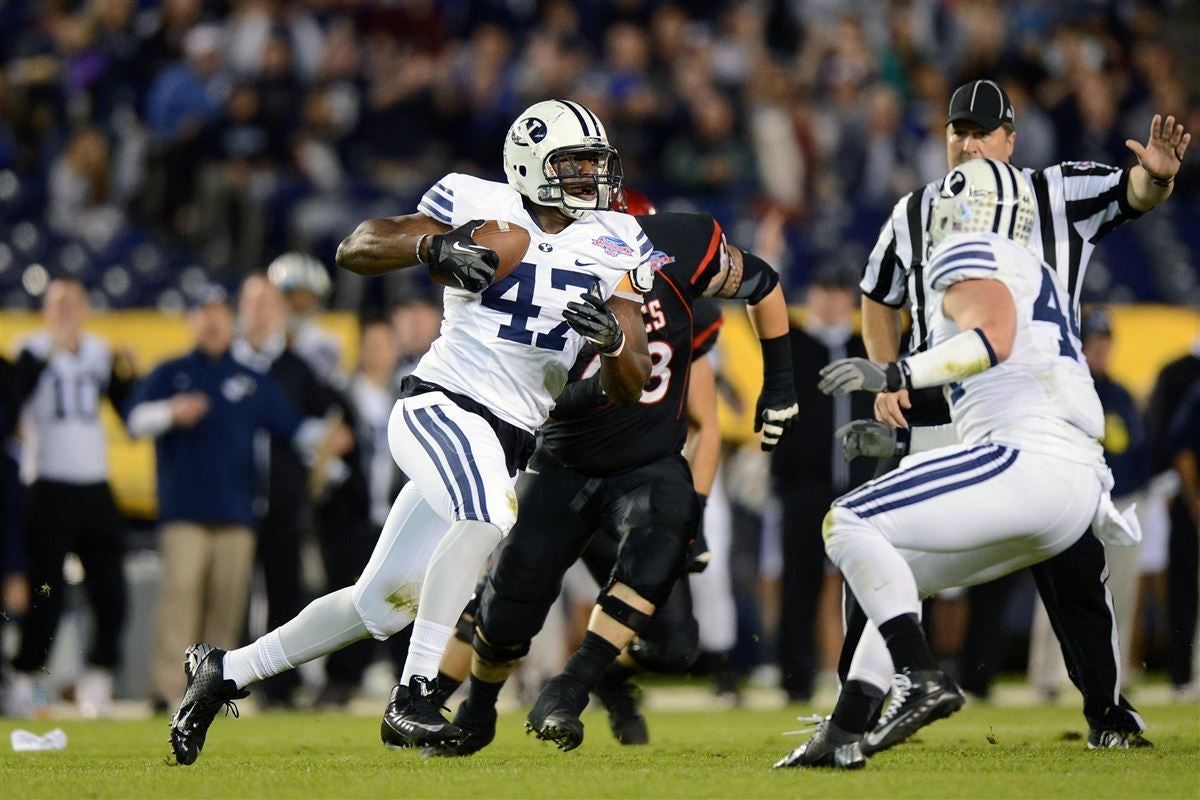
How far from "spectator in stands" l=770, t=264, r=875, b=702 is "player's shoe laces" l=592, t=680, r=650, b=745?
2.39 metres

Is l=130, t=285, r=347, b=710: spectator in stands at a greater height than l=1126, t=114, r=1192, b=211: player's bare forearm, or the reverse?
l=1126, t=114, r=1192, b=211: player's bare forearm

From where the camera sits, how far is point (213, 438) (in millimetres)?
8953

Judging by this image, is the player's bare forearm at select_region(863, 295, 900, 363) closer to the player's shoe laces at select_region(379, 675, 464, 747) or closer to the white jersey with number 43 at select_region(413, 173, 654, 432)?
the white jersey with number 43 at select_region(413, 173, 654, 432)

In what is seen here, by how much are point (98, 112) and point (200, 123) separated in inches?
48.6

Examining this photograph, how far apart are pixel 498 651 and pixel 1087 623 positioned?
1.84 metres

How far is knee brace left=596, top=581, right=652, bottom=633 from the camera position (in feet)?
18.5

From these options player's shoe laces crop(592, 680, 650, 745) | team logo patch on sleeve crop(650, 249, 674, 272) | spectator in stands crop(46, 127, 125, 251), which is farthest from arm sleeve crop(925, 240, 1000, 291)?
spectator in stands crop(46, 127, 125, 251)

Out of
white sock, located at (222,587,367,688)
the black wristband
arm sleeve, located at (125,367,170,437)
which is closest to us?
white sock, located at (222,587,367,688)

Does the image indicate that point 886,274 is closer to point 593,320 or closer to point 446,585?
point 593,320

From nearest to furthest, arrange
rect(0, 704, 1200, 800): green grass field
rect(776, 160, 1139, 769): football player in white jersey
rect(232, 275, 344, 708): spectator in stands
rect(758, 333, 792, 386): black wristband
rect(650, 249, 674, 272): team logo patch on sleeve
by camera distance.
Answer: rect(0, 704, 1200, 800): green grass field, rect(776, 160, 1139, 769): football player in white jersey, rect(650, 249, 674, 272): team logo patch on sleeve, rect(758, 333, 792, 386): black wristband, rect(232, 275, 344, 708): spectator in stands

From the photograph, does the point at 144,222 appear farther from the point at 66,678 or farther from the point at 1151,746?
the point at 1151,746

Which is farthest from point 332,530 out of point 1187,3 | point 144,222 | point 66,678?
point 1187,3

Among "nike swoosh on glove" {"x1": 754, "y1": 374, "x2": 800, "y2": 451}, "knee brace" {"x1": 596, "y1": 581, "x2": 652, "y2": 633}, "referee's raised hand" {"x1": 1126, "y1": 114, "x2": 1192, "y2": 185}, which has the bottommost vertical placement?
"knee brace" {"x1": 596, "y1": 581, "x2": 652, "y2": 633}

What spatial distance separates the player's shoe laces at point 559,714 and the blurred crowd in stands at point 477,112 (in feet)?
17.8
